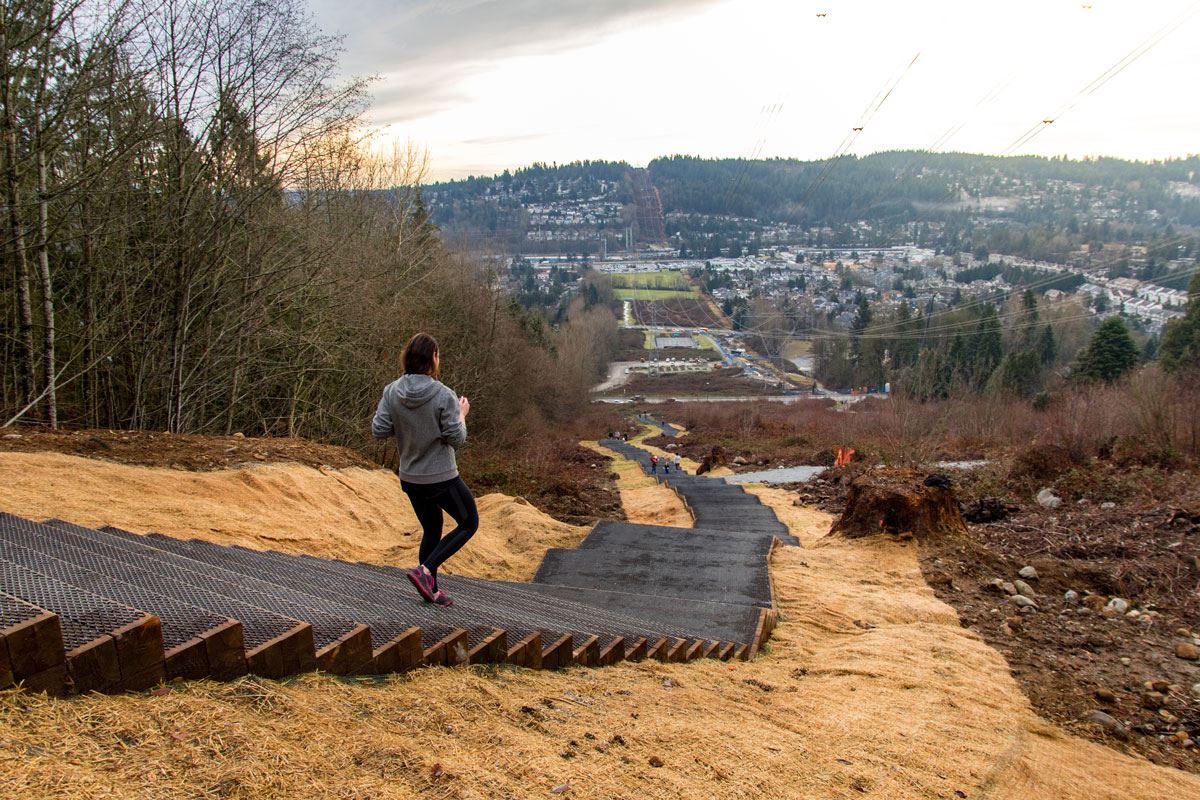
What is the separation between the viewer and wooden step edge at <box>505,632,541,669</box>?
499 centimetres

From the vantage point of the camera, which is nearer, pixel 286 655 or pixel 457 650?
pixel 286 655

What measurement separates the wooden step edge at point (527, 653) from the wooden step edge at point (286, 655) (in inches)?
56.3

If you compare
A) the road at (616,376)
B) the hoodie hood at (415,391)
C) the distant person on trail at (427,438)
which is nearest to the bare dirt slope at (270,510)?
the distant person on trail at (427,438)

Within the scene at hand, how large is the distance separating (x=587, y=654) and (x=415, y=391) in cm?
235

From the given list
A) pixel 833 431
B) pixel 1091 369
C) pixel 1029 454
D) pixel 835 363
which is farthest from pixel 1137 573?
pixel 835 363

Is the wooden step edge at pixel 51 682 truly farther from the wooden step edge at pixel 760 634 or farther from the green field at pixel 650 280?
the green field at pixel 650 280

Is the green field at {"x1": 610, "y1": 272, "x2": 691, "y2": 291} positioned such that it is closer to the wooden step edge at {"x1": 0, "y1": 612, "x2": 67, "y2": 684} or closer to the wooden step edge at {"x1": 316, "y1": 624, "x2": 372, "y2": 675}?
the wooden step edge at {"x1": 316, "y1": 624, "x2": 372, "y2": 675}

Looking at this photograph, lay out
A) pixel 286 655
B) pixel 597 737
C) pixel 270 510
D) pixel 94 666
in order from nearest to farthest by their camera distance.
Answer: pixel 94 666 → pixel 286 655 → pixel 597 737 → pixel 270 510

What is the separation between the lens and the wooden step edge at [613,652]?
5725mm

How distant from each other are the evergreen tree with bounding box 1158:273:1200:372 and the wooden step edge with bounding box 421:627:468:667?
5108 centimetres

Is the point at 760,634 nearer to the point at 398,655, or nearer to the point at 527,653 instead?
the point at 527,653

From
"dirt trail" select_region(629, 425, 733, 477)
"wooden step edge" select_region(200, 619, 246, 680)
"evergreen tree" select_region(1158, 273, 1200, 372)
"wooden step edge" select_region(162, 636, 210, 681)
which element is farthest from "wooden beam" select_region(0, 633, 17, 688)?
"evergreen tree" select_region(1158, 273, 1200, 372)

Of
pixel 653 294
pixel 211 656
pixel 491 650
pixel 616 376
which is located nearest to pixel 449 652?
pixel 491 650

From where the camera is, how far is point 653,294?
518 ft
